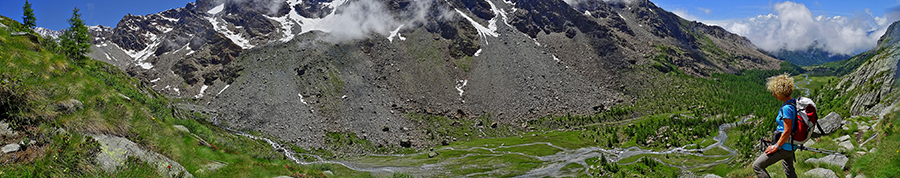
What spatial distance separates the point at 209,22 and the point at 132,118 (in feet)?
713

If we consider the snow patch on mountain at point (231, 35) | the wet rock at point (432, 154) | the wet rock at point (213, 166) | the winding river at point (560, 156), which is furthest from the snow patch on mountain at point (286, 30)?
the wet rock at point (213, 166)

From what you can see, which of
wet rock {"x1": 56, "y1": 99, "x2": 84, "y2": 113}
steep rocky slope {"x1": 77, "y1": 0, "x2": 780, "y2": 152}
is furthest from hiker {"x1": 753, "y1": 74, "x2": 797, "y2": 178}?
steep rocky slope {"x1": 77, "y1": 0, "x2": 780, "y2": 152}

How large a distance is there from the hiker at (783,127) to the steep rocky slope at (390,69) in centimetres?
9746

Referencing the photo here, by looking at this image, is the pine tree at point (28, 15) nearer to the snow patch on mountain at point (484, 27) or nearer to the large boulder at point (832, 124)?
the large boulder at point (832, 124)

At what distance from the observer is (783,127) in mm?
8781

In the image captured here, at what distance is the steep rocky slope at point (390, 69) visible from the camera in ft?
375

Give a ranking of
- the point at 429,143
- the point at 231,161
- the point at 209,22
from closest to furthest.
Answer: the point at 231,161 → the point at 429,143 → the point at 209,22

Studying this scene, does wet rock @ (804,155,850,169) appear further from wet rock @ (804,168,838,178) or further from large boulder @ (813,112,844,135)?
large boulder @ (813,112,844,135)

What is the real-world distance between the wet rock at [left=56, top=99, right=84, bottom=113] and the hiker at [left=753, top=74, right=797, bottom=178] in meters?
18.7

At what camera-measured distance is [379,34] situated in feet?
570

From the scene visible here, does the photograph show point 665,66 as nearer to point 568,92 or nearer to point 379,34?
point 568,92

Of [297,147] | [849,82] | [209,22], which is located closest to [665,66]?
[849,82]

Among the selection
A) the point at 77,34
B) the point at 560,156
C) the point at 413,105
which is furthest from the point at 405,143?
the point at 77,34

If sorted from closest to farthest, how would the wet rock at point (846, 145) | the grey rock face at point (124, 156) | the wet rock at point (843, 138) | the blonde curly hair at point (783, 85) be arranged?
the blonde curly hair at point (783, 85) → the grey rock face at point (124, 156) → the wet rock at point (846, 145) → the wet rock at point (843, 138)
